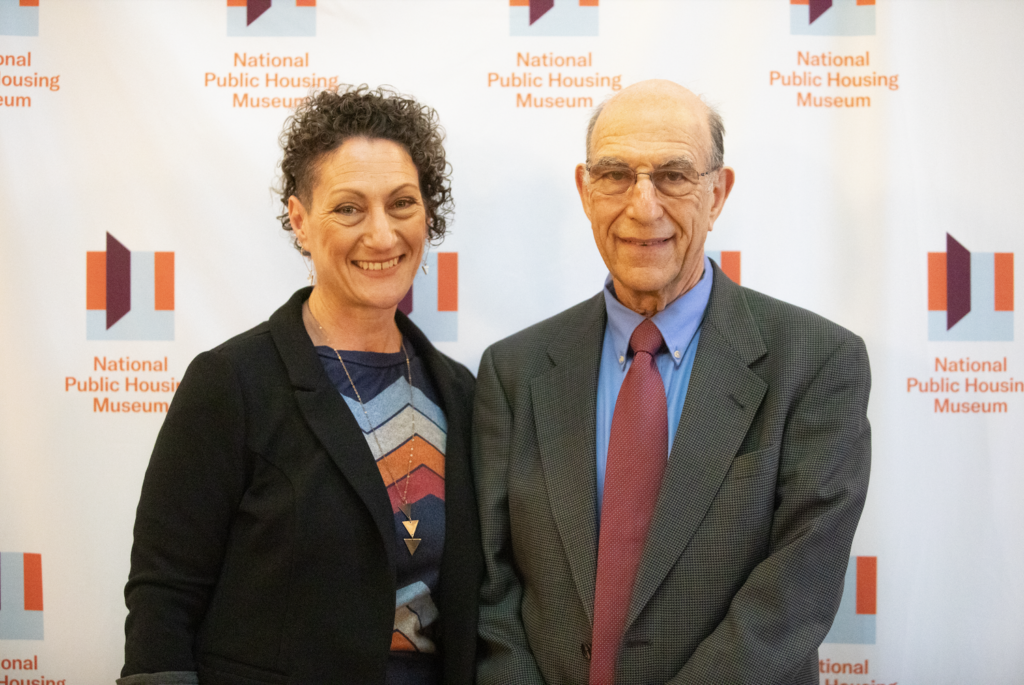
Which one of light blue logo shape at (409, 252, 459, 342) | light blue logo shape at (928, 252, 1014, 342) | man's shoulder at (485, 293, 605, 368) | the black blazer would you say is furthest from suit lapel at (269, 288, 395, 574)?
light blue logo shape at (928, 252, 1014, 342)

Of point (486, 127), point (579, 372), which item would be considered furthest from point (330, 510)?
point (486, 127)

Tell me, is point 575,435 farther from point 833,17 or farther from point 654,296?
point 833,17

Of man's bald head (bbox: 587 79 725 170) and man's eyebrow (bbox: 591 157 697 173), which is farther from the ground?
man's bald head (bbox: 587 79 725 170)

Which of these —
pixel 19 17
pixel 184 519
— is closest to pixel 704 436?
pixel 184 519

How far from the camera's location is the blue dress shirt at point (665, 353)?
1597mm

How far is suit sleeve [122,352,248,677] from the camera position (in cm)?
147

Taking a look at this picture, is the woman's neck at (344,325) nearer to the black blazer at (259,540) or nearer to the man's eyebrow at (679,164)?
the black blazer at (259,540)

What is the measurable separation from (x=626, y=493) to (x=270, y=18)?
5.28 feet

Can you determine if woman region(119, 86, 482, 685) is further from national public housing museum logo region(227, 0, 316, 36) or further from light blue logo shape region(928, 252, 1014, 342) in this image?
light blue logo shape region(928, 252, 1014, 342)

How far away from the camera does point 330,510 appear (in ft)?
5.04

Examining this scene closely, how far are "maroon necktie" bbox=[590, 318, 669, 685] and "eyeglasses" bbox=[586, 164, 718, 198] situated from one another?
30 centimetres

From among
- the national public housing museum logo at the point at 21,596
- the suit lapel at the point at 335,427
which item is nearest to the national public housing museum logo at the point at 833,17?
the suit lapel at the point at 335,427

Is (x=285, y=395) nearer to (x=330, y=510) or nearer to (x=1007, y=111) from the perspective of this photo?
(x=330, y=510)

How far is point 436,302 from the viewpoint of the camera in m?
2.23
